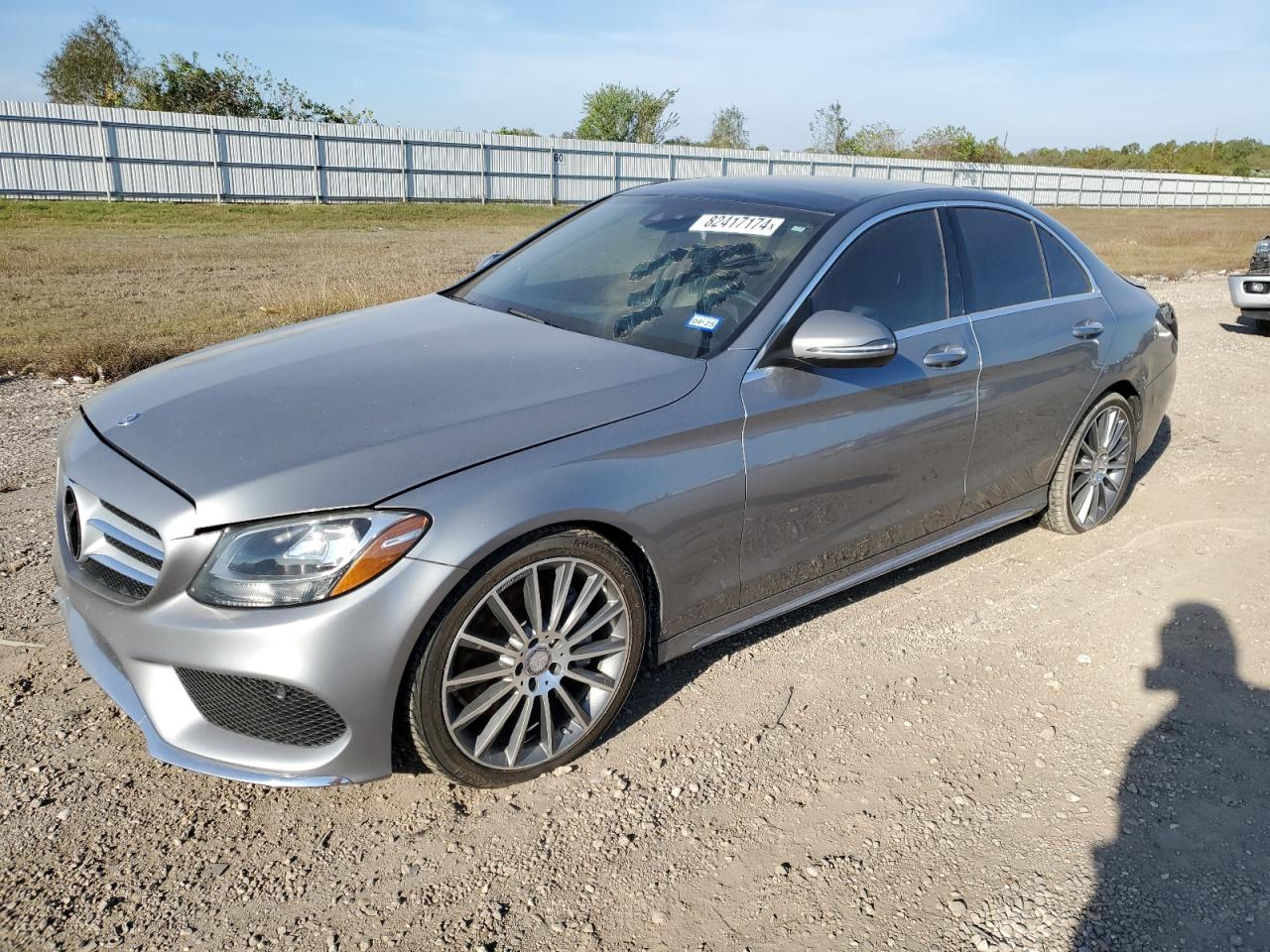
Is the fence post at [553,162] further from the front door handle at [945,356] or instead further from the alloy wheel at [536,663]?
the alloy wheel at [536,663]

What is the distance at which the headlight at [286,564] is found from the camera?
238 centimetres

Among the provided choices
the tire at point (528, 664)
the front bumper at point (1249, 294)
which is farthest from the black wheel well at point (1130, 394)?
the front bumper at point (1249, 294)

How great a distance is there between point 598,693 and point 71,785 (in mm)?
1529

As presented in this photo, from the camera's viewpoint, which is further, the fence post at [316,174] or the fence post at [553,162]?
the fence post at [553,162]

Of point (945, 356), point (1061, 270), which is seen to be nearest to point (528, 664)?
point (945, 356)

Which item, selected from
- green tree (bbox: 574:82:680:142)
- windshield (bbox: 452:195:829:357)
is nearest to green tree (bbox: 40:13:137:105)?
green tree (bbox: 574:82:680:142)

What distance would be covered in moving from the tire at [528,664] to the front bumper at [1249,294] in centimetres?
1015

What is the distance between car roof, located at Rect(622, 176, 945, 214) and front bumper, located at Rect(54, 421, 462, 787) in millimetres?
2170

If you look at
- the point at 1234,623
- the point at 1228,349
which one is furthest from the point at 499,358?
the point at 1228,349

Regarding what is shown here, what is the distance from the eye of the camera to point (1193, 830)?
2.80 metres

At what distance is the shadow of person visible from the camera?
2438 millimetres

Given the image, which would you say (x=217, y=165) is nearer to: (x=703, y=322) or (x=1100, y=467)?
(x=1100, y=467)

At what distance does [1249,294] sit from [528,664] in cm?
1064

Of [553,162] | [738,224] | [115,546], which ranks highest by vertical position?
[553,162]
